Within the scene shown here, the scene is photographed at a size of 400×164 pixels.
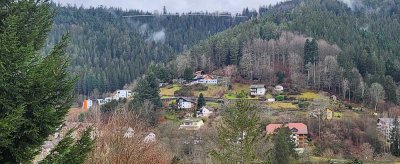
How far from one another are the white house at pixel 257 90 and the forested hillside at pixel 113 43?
40659 mm

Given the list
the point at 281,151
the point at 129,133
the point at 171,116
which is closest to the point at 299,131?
the point at 171,116

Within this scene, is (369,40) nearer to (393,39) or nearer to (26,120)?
(393,39)

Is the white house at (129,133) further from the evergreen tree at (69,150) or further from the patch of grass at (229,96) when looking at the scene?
the patch of grass at (229,96)

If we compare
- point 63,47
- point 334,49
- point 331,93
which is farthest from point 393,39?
point 63,47

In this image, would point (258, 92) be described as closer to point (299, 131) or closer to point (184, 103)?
point (184, 103)

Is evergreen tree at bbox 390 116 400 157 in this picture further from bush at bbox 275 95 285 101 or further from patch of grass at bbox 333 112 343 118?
bush at bbox 275 95 285 101

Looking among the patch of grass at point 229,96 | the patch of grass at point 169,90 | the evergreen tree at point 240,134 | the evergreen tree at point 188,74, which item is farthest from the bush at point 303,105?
the evergreen tree at point 240,134

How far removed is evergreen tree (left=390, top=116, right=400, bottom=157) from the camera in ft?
164

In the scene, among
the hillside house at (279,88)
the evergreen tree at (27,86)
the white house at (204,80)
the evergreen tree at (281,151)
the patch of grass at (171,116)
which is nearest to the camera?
the evergreen tree at (27,86)

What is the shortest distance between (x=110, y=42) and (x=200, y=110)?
4009 inches

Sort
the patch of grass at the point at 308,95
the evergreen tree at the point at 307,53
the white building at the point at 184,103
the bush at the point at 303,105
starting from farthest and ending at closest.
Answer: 1. the evergreen tree at the point at 307,53
2. the patch of grass at the point at 308,95
3. the white building at the point at 184,103
4. the bush at the point at 303,105

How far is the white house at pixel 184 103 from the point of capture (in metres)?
63.2

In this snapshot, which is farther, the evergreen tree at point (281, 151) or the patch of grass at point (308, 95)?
the patch of grass at point (308, 95)

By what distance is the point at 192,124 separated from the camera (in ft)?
174
